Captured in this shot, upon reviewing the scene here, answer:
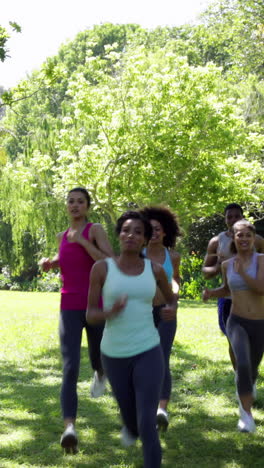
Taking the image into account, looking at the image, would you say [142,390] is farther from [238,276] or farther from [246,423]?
[238,276]

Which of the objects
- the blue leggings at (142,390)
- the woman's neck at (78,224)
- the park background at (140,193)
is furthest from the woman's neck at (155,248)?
the blue leggings at (142,390)

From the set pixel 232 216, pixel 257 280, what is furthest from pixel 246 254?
pixel 232 216

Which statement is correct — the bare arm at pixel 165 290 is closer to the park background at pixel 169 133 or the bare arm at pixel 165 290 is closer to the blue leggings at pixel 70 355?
the blue leggings at pixel 70 355

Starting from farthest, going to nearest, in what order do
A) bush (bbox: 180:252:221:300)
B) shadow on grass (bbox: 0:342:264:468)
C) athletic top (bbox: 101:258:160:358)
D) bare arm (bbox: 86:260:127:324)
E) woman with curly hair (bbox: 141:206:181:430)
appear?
bush (bbox: 180:252:221:300), woman with curly hair (bbox: 141:206:181:430), shadow on grass (bbox: 0:342:264:468), bare arm (bbox: 86:260:127:324), athletic top (bbox: 101:258:160:358)

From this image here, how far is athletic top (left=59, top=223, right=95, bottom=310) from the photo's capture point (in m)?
5.79

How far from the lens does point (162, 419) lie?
6324 mm

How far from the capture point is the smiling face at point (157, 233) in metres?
6.32

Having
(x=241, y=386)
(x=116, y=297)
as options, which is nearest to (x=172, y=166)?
(x=241, y=386)

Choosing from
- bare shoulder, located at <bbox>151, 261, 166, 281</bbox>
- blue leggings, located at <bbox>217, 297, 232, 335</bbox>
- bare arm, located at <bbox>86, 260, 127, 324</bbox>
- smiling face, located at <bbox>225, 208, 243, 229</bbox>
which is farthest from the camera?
blue leggings, located at <bbox>217, 297, 232, 335</bbox>

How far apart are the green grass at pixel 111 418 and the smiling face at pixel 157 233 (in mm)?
1679

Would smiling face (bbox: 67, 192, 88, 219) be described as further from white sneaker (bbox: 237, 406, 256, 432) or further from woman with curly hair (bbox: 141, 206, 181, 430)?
white sneaker (bbox: 237, 406, 256, 432)

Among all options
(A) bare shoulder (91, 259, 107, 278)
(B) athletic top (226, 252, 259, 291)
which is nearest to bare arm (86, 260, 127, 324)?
(A) bare shoulder (91, 259, 107, 278)

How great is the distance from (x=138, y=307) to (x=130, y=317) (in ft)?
0.26

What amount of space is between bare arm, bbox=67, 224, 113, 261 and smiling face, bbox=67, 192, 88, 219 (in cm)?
16
